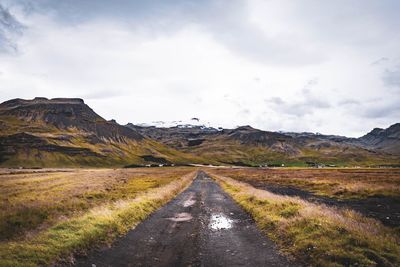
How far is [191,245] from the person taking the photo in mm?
19719

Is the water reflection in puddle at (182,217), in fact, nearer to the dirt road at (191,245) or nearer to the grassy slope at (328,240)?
the dirt road at (191,245)

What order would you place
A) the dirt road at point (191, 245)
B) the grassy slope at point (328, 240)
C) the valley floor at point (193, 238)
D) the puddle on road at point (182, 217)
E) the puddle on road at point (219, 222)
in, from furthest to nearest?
1. the puddle on road at point (182, 217)
2. the puddle on road at point (219, 222)
3. the dirt road at point (191, 245)
4. the valley floor at point (193, 238)
5. the grassy slope at point (328, 240)

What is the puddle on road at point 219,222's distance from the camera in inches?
1001

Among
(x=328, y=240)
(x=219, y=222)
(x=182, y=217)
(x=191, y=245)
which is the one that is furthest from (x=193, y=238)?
(x=182, y=217)

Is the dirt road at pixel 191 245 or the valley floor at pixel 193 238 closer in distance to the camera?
the valley floor at pixel 193 238

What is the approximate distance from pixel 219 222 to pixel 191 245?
8.18 meters

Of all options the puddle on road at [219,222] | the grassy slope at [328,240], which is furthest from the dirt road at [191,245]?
the grassy slope at [328,240]

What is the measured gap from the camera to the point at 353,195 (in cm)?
5003

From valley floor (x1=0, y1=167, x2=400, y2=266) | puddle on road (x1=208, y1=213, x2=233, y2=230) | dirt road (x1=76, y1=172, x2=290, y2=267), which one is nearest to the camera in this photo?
valley floor (x1=0, y1=167, x2=400, y2=266)

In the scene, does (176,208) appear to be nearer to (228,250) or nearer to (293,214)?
(293,214)

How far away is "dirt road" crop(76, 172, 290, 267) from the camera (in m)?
16.5

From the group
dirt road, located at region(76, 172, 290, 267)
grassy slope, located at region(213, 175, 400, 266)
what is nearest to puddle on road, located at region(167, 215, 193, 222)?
dirt road, located at region(76, 172, 290, 267)

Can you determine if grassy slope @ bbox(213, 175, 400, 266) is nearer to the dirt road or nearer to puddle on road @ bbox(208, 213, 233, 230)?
the dirt road

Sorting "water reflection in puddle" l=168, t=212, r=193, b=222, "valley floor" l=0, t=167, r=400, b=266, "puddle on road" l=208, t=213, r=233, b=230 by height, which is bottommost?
"water reflection in puddle" l=168, t=212, r=193, b=222
